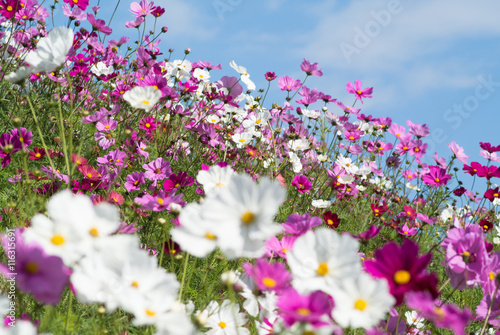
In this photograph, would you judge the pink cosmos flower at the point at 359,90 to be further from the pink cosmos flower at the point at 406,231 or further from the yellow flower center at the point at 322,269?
the yellow flower center at the point at 322,269

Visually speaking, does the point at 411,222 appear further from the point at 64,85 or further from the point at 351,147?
the point at 64,85

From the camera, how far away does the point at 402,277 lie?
2.38ft

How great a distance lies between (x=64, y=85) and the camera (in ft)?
11.1

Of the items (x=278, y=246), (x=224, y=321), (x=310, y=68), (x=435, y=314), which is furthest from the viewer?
(x=310, y=68)

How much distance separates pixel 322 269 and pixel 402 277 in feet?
0.43

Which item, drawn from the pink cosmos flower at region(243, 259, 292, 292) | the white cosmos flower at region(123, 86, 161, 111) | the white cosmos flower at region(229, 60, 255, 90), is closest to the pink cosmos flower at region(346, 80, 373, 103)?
the white cosmos flower at region(229, 60, 255, 90)

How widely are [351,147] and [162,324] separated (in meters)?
2.82

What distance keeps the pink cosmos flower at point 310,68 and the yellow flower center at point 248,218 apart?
2470 mm

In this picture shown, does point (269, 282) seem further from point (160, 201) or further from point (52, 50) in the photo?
point (52, 50)

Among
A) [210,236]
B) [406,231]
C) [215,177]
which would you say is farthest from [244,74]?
[210,236]

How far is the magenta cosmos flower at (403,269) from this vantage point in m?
0.71

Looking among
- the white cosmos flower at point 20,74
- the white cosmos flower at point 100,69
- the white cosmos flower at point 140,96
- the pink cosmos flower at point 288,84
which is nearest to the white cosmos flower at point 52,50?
the white cosmos flower at point 20,74

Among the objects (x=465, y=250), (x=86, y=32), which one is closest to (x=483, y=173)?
(x=465, y=250)

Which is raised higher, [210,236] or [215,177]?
[215,177]
